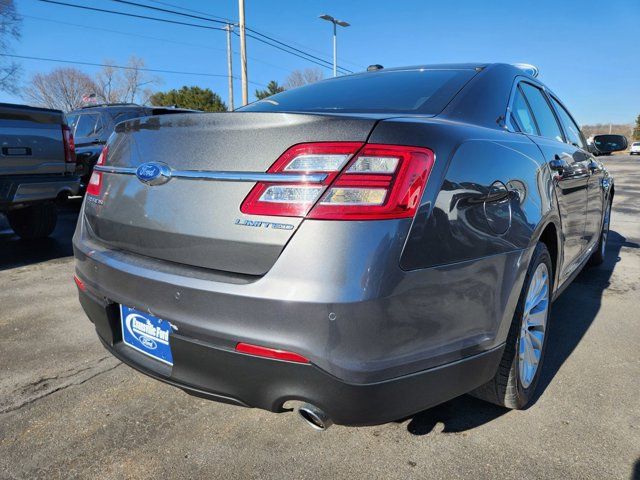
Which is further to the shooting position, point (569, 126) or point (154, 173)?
point (569, 126)

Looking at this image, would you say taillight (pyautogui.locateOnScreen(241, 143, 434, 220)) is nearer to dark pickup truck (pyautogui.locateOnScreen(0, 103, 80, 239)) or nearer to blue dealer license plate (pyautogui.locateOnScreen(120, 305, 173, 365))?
blue dealer license plate (pyautogui.locateOnScreen(120, 305, 173, 365))

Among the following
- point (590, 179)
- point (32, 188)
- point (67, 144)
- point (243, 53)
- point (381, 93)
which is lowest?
point (32, 188)

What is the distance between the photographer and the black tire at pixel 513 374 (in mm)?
1861

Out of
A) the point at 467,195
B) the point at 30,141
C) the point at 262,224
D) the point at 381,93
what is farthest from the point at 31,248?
the point at 467,195

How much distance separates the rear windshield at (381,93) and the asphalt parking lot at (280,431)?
1320 mm

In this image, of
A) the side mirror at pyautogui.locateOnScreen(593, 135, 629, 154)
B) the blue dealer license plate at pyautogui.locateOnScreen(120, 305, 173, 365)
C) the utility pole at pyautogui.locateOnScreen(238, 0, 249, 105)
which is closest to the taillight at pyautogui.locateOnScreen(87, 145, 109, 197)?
the blue dealer license plate at pyautogui.locateOnScreen(120, 305, 173, 365)

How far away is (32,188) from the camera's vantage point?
15.0ft

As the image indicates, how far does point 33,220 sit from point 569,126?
18.9ft

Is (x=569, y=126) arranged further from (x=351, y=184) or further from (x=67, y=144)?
(x=67, y=144)

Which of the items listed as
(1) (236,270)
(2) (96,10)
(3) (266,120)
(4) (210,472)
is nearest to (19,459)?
(4) (210,472)

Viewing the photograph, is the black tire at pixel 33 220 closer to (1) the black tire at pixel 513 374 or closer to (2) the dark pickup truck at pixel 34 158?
(2) the dark pickup truck at pixel 34 158

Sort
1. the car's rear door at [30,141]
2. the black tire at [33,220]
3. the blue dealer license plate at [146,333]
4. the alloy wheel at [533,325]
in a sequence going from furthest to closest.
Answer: the black tire at [33,220], the car's rear door at [30,141], the alloy wheel at [533,325], the blue dealer license plate at [146,333]

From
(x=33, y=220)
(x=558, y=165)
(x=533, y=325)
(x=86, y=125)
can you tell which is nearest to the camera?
(x=533, y=325)

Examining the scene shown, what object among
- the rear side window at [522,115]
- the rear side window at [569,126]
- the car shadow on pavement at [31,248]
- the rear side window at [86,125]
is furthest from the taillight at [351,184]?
the rear side window at [86,125]
